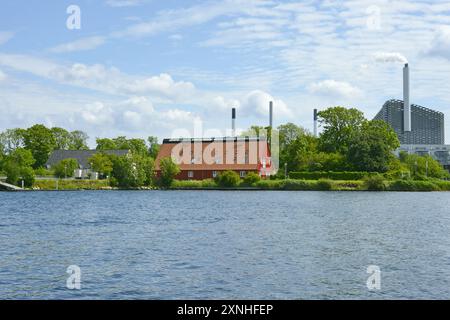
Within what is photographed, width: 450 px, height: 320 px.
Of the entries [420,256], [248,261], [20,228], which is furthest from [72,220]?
[420,256]

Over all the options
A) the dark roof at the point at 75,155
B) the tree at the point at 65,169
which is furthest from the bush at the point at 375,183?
the dark roof at the point at 75,155

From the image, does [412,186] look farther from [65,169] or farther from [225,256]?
[225,256]

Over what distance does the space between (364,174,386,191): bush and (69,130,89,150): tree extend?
258ft

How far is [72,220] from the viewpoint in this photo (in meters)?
38.1

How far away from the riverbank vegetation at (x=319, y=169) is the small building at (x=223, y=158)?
182 inches

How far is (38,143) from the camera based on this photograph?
125000 mm

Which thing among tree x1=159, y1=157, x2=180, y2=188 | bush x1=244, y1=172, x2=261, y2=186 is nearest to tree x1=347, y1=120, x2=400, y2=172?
bush x1=244, y1=172, x2=261, y2=186

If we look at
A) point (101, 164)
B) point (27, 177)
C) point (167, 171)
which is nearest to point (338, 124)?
point (167, 171)

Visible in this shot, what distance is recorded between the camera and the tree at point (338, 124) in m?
98.7

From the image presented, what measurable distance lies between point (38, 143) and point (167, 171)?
4590 cm

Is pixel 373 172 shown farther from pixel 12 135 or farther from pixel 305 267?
pixel 12 135

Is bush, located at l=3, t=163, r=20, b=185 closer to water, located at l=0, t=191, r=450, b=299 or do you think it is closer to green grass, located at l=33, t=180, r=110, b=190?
green grass, located at l=33, t=180, r=110, b=190

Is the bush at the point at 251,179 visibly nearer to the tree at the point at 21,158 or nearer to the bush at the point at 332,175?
the bush at the point at 332,175

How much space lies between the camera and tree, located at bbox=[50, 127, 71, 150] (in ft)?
439
